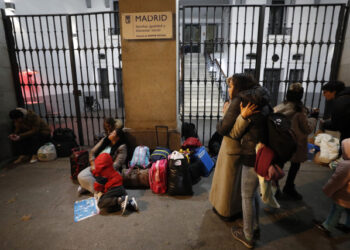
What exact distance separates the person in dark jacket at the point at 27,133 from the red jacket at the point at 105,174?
272 cm

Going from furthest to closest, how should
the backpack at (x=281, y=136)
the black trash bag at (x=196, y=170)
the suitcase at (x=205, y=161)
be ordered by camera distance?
the suitcase at (x=205, y=161) < the black trash bag at (x=196, y=170) < the backpack at (x=281, y=136)

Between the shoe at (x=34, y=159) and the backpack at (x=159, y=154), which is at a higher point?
the backpack at (x=159, y=154)

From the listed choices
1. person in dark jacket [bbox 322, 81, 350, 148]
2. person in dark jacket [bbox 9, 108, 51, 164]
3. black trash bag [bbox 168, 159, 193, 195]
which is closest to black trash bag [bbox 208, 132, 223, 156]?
black trash bag [bbox 168, 159, 193, 195]

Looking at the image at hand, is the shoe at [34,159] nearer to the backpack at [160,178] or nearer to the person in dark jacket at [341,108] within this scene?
the backpack at [160,178]

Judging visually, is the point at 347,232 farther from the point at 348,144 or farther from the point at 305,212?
the point at 348,144

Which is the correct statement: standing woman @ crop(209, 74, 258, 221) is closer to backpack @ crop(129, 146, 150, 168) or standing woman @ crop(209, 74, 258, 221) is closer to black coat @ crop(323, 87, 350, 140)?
black coat @ crop(323, 87, 350, 140)

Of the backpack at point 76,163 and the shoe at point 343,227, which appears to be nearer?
the shoe at point 343,227

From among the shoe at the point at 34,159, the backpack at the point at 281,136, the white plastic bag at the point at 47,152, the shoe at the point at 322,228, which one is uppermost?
the backpack at the point at 281,136

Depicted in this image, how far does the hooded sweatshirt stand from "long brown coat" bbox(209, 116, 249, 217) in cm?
101

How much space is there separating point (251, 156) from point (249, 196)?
0.45 meters

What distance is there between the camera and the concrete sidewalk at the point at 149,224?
2.38m

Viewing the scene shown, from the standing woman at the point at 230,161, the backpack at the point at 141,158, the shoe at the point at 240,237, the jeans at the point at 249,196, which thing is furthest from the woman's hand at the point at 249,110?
Result: the backpack at the point at 141,158

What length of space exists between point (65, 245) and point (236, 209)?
2182mm

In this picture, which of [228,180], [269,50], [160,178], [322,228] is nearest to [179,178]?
[160,178]
